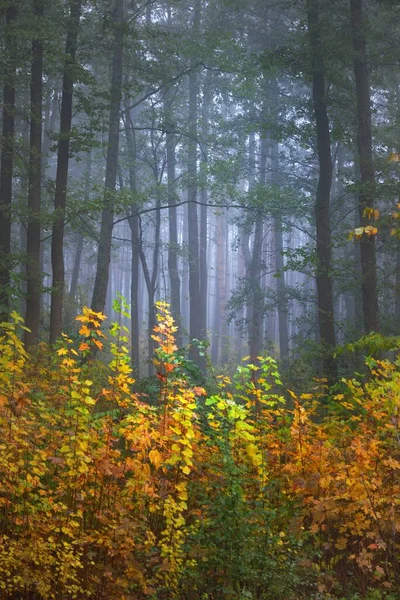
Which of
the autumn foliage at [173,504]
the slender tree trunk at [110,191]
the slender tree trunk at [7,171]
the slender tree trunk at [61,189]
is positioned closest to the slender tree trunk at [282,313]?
the slender tree trunk at [110,191]

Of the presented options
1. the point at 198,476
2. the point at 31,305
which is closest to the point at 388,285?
the point at 31,305

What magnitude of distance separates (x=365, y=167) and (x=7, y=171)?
8266 millimetres

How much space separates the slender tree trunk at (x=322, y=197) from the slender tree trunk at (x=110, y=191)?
5.18 meters

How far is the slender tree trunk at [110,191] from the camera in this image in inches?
632

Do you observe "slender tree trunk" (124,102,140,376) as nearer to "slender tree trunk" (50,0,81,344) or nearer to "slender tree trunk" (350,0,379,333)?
"slender tree trunk" (50,0,81,344)

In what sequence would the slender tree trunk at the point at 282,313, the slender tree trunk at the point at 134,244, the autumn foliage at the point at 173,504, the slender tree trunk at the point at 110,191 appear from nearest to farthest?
the autumn foliage at the point at 173,504
the slender tree trunk at the point at 110,191
the slender tree trunk at the point at 134,244
the slender tree trunk at the point at 282,313

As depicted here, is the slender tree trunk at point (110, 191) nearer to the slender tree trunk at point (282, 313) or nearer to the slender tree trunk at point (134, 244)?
the slender tree trunk at point (134, 244)

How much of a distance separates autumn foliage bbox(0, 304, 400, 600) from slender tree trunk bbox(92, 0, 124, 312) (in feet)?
33.3

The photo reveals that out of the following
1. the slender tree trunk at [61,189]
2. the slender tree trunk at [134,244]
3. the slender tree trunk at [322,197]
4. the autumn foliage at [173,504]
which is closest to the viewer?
the autumn foliage at [173,504]

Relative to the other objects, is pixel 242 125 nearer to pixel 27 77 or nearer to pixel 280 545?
pixel 27 77

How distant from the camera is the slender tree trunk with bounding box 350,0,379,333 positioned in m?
12.7

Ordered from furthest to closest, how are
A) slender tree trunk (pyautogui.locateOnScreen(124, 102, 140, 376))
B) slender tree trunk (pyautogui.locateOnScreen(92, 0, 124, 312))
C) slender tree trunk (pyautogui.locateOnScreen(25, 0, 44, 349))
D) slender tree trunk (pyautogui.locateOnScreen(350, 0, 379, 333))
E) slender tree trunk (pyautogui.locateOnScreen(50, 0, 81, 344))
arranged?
slender tree trunk (pyautogui.locateOnScreen(124, 102, 140, 376)) < slender tree trunk (pyautogui.locateOnScreen(92, 0, 124, 312)) < slender tree trunk (pyautogui.locateOnScreen(50, 0, 81, 344)) < slender tree trunk (pyautogui.locateOnScreen(25, 0, 44, 349)) < slender tree trunk (pyautogui.locateOnScreen(350, 0, 379, 333))

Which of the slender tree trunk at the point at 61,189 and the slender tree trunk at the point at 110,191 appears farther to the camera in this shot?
the slender tree trunk at the point at 110,191

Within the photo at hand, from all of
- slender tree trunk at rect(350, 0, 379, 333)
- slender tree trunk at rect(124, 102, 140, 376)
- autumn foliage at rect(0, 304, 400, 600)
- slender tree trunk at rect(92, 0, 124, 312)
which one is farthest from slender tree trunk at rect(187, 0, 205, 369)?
autumn foliage at rect(0, 304, 400, 600)
